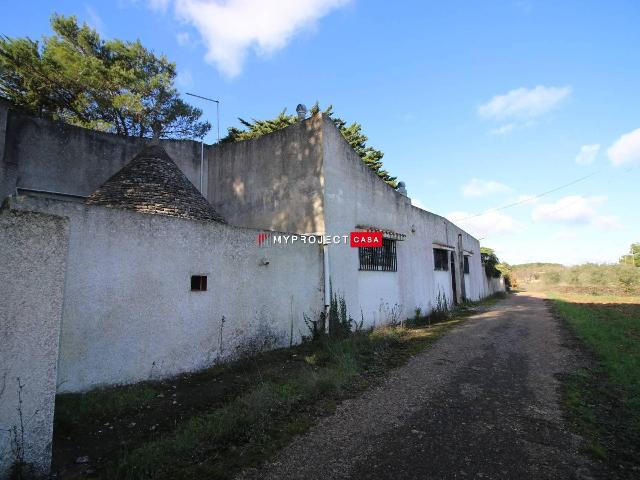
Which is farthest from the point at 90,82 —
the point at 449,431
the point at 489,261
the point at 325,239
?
the point at 489,261

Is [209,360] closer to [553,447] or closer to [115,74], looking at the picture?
[553,447]

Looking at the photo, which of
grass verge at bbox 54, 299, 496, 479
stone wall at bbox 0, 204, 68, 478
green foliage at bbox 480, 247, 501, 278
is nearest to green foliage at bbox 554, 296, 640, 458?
grass verge at bbox 54, 299, 496, 479

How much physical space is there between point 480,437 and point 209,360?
476 centimetres

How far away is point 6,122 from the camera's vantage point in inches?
374

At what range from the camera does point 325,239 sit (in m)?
9.23

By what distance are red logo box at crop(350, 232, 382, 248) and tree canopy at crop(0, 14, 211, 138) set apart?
36.0 ft

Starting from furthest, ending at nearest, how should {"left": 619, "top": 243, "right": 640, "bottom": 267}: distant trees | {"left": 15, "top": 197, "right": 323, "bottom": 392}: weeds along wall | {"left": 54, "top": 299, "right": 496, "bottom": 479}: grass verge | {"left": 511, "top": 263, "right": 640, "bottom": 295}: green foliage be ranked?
1. {"left": 619, "top": 243, "right": 640, "bottom": 267}: distant trees
2. {"left": 511, "top": 263, "right": 640, "bottom": 295}: green foliage
3. {"left": 15, "top": 197, "right": 323, "bottom": 392}: weeds along wall
4. {"left": 54, "top": 299, "right": 496, "bottom": 479}: grass verge

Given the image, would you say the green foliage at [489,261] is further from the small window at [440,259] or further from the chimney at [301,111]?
the chimney at [301,111]

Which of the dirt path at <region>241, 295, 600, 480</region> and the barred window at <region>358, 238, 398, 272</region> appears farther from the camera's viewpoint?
the barred window at <region>358, 238, 398, 272</region>

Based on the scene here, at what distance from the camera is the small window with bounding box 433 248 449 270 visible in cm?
1650

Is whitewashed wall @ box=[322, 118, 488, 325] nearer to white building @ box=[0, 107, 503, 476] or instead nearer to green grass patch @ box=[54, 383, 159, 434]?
white building @ box=[0, 107, 503, 476]

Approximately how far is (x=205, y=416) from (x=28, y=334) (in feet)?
7.64

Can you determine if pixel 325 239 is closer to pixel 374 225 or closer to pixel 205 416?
pixel 374 225

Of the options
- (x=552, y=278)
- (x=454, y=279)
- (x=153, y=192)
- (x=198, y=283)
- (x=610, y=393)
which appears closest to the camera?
(x=610, y=393)
